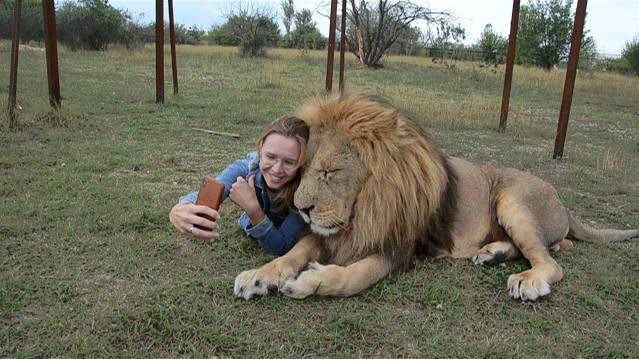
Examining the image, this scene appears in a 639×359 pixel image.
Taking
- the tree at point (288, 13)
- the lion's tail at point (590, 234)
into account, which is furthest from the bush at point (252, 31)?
the lion's tail at point (590, 234)

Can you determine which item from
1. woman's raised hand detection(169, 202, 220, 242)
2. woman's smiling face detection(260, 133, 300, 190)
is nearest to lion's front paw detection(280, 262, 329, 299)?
woman's raised hand detection(169, 202, 220, 242)

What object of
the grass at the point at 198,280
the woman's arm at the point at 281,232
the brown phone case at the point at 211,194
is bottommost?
the grass at the point at 198,280

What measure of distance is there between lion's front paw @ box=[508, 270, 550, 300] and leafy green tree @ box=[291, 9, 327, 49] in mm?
29743

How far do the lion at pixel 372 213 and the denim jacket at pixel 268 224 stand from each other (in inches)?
4.1

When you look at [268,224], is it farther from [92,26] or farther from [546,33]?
[546,33]

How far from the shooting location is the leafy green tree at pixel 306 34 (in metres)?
33.0

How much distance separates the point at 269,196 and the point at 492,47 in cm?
2835

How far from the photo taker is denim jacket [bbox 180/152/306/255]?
2.77 m

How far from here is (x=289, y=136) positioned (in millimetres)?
2574

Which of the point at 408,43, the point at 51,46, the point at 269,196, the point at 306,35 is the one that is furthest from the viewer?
the point at 306,35

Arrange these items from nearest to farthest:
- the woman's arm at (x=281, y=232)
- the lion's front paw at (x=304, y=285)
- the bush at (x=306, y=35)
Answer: the lion's front paw at (x=304, y=285) → the woman's arm at (x=281, y=232) → the bush at (x=306, y=35)

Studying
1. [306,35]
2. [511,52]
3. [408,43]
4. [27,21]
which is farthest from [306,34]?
[511,52]

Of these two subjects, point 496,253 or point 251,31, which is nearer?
point 496,253

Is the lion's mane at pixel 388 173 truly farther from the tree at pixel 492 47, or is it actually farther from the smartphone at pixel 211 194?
the tree at pixel 492 47
